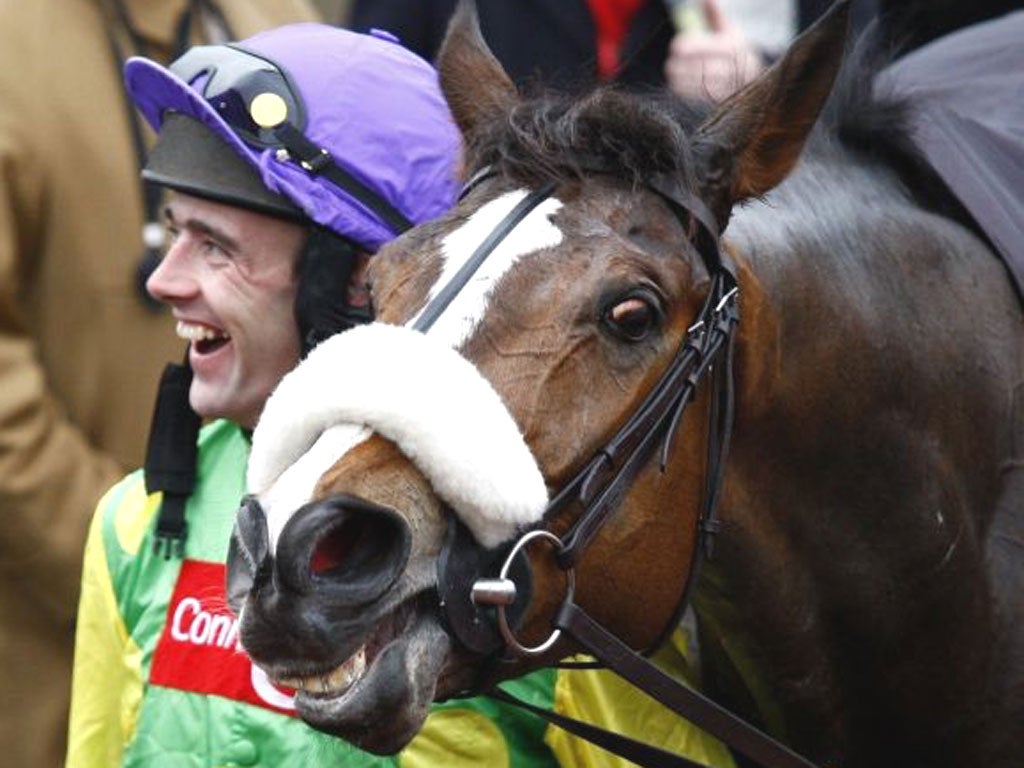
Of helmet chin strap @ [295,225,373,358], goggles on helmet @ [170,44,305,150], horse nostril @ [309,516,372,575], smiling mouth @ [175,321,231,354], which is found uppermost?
goggles on helmet @ [170,44,305,150]

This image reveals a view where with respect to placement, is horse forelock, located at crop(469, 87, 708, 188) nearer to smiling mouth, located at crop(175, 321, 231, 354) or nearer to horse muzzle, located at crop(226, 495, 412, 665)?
horse muzzle, located at crop(226, 495, 412, 665)

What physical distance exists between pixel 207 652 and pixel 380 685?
0.69m

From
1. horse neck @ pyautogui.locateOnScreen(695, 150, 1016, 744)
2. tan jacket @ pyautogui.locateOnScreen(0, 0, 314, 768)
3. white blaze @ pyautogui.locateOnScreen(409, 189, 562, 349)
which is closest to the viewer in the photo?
white blaze @ pyautogui.locateOnScreen(409, 189, 562, 349)

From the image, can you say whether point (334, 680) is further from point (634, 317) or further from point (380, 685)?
point (634, 317)

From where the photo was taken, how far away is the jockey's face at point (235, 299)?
3.13 m

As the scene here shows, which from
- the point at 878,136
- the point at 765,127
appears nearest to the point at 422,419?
the point at 765,127

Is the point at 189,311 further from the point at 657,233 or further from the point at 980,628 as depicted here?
the point at 980,628

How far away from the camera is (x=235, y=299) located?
3.14 meters

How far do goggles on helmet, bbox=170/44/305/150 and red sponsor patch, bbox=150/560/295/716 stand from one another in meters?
0.60

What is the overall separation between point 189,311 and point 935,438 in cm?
103

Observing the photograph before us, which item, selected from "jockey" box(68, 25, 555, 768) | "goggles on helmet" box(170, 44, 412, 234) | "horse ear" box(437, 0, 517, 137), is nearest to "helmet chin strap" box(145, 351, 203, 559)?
"jockey" box(68, 25, 555, 768)

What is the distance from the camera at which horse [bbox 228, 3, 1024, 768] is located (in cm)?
241

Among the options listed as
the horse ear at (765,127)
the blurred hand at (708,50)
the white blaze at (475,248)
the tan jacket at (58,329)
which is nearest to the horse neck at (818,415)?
the horse ear at (765,127)

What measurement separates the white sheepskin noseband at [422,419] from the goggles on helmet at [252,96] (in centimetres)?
70
